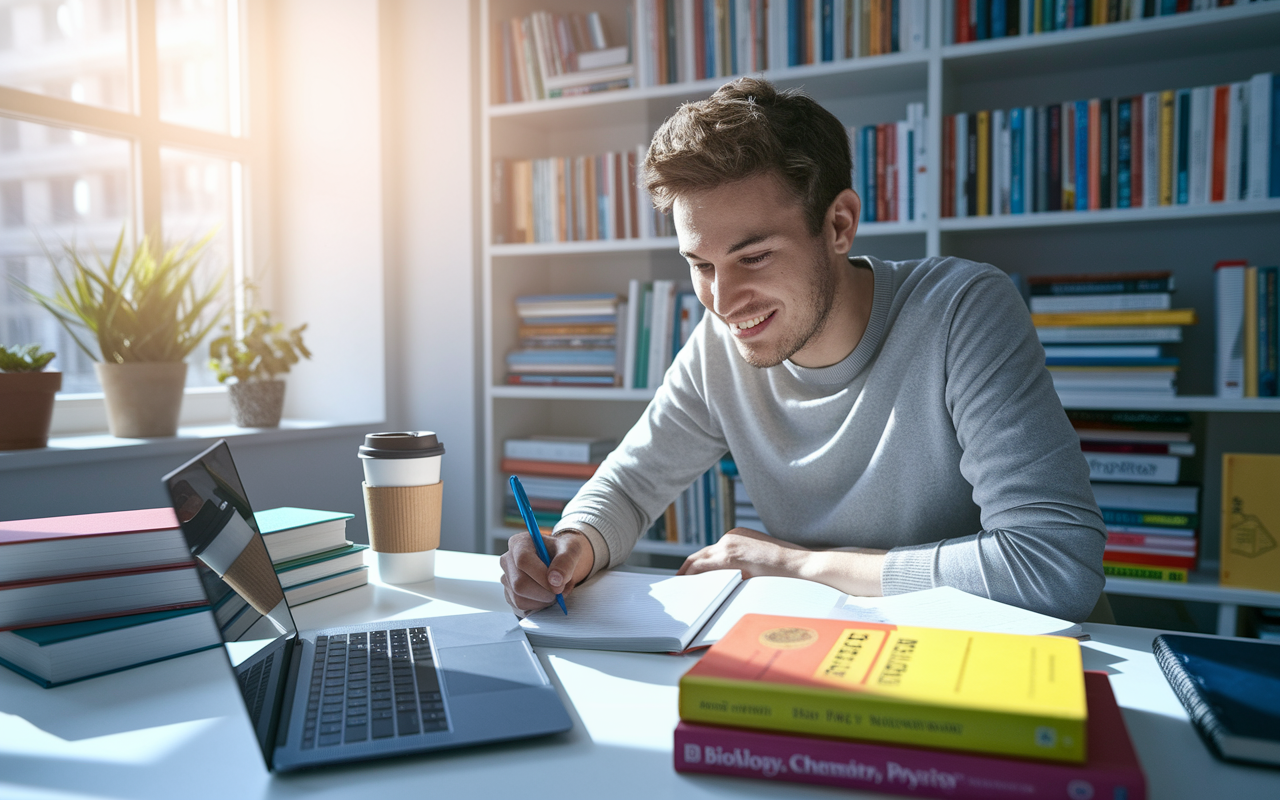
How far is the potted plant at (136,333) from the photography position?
1.82m

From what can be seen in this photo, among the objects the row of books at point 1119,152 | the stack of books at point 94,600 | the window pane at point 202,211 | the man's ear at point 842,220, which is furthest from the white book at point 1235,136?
the window pane at point 202,211

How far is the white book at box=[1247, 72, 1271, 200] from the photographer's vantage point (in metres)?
1.61

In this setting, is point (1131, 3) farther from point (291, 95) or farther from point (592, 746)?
point (291, 95)

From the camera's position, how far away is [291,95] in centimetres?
254

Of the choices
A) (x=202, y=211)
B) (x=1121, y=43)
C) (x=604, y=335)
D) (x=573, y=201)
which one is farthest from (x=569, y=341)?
(x=1121, y=43)

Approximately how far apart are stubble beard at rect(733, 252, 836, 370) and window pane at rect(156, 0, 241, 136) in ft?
6.17

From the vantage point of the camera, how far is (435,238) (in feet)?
8.05

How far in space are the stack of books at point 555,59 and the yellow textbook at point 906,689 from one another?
1.83m

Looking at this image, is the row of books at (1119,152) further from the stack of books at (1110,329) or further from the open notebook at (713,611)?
the open notebook at (713,611)

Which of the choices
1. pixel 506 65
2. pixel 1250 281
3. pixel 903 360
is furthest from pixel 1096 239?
pixel 506 65

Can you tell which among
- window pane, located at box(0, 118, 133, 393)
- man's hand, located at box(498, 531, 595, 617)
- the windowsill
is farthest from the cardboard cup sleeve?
window pane, located at box(0, 118, 133, 393)

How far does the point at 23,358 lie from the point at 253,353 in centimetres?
54

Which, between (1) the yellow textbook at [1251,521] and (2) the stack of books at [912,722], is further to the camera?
(1) the yellow textbook at [1251,521]

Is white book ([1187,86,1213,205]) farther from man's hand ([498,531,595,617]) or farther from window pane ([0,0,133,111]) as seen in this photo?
window pane ([0,0,133,111])
